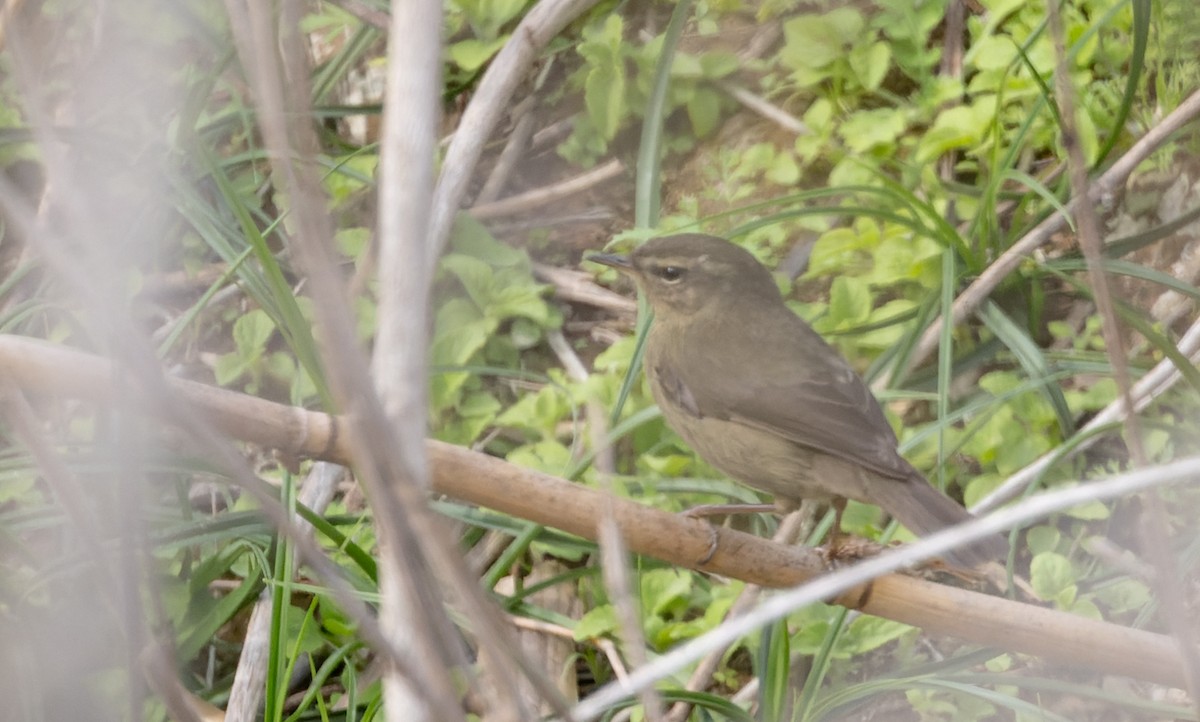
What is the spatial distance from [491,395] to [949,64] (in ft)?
6.78

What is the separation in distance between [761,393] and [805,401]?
0.14 meters

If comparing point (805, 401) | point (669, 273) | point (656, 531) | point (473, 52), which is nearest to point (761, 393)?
point (805, 401)

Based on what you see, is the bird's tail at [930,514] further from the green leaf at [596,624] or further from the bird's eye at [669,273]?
the bird's eye at [669,273]

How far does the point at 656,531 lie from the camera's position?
2.66 m

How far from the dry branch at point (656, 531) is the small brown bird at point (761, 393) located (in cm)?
33

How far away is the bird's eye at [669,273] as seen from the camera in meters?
3.94

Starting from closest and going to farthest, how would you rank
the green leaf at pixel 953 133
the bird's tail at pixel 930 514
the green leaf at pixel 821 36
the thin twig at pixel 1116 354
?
the thin twig at pixel 1116 354 → the bird's tail at pixel 930 514 → the green leaf at pixel 953 133 → the green leaf at pixel 821 36

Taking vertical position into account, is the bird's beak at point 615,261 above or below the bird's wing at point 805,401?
above

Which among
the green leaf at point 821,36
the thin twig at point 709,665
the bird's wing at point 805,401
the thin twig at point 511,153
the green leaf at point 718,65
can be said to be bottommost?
the thin twig at point 709,665

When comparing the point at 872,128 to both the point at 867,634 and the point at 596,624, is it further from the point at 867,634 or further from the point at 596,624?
the point at 596,624

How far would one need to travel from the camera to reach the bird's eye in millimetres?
3939

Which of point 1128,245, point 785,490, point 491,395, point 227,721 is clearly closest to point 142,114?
point 491,395

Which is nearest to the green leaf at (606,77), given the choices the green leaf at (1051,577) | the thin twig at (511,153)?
the thin twig at (511,153)

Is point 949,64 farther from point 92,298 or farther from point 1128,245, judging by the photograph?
point 92,298
